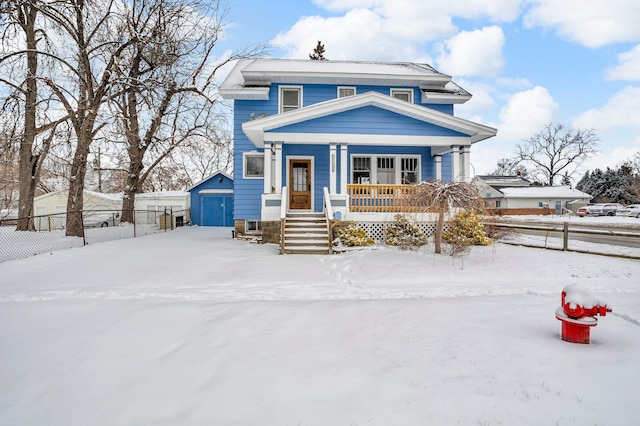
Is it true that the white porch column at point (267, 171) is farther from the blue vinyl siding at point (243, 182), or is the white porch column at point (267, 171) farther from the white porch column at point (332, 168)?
the blue vinyl siding at point (243, 182)

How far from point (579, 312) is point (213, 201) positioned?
81.8ft

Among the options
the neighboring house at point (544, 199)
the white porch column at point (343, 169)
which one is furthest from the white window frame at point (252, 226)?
the neighboring house at point (544, 199)

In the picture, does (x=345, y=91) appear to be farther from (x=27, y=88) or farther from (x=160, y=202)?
(x=160, y=202)

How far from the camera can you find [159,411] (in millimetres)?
2641

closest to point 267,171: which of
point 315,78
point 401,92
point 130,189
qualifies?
point 315,78

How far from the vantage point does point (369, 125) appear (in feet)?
40.0

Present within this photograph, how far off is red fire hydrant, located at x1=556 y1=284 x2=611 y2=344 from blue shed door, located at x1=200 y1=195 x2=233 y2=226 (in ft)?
79.0

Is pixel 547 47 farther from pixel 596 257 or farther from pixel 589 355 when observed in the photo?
pixel 589 355

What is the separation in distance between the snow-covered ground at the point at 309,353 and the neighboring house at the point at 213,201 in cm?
1894

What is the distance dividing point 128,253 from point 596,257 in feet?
43.0

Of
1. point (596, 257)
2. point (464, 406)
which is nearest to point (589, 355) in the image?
point (464, 406)

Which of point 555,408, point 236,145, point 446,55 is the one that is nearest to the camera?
point 555,408

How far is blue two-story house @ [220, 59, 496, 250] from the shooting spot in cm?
1195

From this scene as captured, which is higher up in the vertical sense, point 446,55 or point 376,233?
point 446,55
